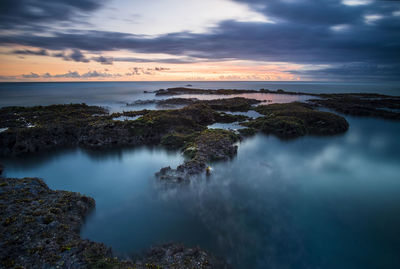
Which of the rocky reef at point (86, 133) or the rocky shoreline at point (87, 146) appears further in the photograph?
the rocky reef at point (86, 133)

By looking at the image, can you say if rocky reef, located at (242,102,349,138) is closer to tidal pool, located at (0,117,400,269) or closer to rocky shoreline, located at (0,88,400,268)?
rocky shoreline, located at (0,88,400,268)

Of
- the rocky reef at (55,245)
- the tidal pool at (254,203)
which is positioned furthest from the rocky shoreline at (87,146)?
the tidal pool at (254,203)

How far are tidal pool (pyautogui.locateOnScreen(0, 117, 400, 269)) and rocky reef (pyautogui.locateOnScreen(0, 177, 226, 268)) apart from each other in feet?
3.19

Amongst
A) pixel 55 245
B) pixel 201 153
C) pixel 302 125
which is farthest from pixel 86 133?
pixel 302 125

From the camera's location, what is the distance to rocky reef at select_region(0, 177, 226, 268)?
7922 mm

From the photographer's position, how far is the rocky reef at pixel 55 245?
26.0 ft

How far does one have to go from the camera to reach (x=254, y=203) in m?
13.7

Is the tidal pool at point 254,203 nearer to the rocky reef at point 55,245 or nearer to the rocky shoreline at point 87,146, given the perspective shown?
the rocky reef at point 55,245

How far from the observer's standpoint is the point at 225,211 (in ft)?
41.9

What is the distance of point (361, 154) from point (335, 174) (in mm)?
8471

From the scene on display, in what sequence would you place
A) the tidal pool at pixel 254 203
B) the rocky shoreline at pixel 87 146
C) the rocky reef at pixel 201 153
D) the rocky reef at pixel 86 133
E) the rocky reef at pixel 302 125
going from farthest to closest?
the rocky reef at pixel 302 125 → the rocky reef at pixel 86 133 → the rocky reef at pixel 201 153 → the tidal pool at pixel 254 203 → the rocky shoreline at pixel 87 146

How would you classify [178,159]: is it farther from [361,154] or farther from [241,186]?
[361,154]

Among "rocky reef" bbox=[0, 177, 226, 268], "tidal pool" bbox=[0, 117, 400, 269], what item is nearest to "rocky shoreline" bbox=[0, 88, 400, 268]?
"rocky reef" bbox=[0, 177, 226, 268]

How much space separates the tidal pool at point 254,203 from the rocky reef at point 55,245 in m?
0.97
